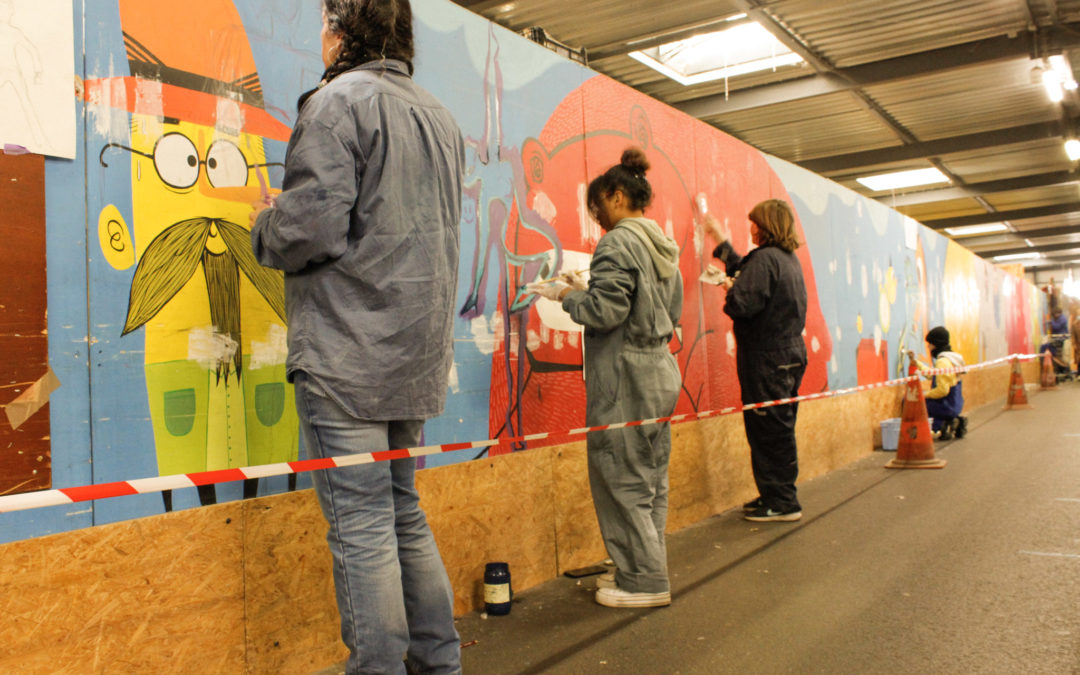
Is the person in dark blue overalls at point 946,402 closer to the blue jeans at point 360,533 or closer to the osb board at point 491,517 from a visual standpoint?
the osb board at point 491,517

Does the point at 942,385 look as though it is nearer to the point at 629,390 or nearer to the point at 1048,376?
the point at 629,390

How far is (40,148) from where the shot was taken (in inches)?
87.4

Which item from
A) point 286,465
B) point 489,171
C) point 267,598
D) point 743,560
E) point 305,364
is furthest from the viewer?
point 743,560

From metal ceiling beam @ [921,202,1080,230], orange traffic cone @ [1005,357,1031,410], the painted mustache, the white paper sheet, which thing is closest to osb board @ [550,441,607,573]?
the painted mustache

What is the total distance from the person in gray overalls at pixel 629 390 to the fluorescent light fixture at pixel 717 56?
532 cm

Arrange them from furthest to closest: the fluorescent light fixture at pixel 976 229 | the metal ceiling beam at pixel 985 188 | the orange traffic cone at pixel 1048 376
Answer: the fluorescent light fixture at pixel 976 229 → the orange traffic cone at pixel 1048 376 → the metal ceiling beam at pixel 985 188

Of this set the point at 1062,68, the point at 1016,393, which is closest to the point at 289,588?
the point at 1062,68

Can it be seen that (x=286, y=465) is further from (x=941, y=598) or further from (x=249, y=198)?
(x=941, y=598)

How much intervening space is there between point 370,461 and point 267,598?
839 mm

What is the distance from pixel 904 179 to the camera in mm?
14406

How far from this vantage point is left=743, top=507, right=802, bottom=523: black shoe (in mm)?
5152

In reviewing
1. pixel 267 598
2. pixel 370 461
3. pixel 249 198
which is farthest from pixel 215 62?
pixel 267 598

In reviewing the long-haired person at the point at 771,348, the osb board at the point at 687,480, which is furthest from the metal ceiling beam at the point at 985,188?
the osb board at the point at 687,480

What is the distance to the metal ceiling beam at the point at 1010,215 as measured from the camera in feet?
59.4
